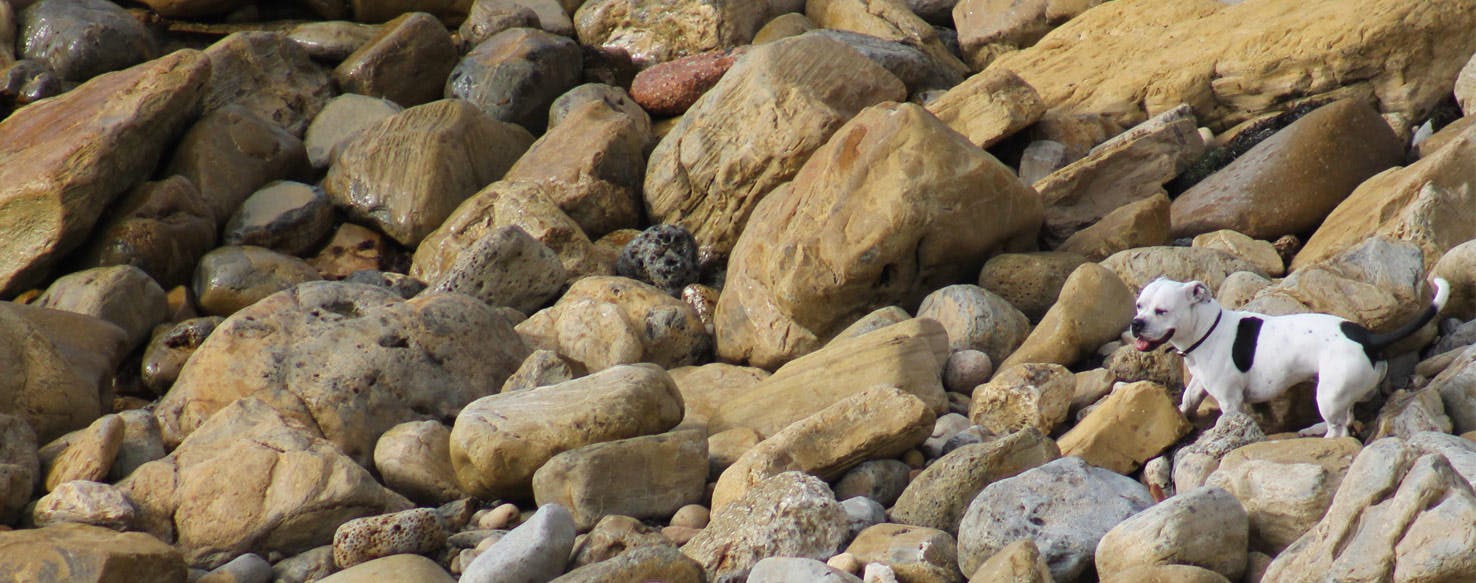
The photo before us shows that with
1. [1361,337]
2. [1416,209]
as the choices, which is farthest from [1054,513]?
[1416,209]

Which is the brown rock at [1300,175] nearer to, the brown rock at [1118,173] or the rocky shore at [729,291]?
the rocky shore at [729,291]

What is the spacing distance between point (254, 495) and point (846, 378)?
3.35 m

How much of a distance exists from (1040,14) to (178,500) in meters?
10.9

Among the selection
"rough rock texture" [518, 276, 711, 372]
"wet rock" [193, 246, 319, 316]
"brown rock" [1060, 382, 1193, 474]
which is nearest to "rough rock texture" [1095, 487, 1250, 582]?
"brown rock" [1060, 382, 1193, 474]

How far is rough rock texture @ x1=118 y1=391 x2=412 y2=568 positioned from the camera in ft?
23.1

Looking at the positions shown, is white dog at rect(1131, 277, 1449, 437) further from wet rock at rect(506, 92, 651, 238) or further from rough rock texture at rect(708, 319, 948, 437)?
wet rock at rect(506, 92, 651, 238)

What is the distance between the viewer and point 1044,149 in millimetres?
11359

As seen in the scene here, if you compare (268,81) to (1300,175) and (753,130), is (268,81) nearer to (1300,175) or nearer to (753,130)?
(753,130)

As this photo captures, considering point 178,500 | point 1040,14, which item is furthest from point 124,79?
point 1040,14

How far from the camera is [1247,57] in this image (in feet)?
38.1

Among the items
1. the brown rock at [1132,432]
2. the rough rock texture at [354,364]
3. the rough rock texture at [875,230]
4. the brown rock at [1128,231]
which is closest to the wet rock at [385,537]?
the rough rock texture at [354,364]

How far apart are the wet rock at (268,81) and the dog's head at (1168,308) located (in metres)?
10.3

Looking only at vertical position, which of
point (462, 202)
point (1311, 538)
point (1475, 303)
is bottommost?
point (462, 202)

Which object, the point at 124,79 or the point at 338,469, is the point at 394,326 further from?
the point at 124,79
